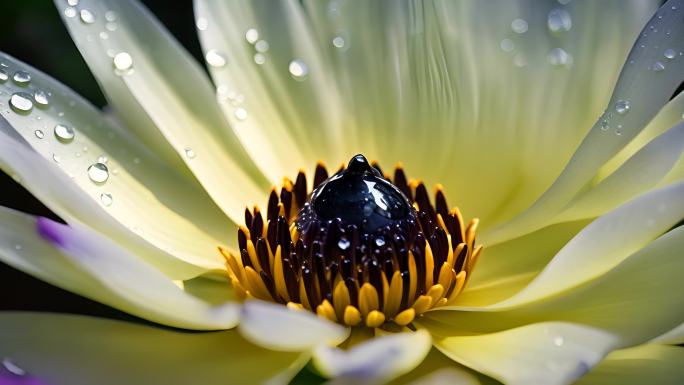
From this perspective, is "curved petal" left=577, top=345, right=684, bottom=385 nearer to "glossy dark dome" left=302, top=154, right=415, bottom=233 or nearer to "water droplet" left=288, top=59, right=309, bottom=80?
"glossy dark dome" left=302, top=154, right=415, bottom=233

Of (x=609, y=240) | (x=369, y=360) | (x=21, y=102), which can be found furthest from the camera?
(x=21, y=102)

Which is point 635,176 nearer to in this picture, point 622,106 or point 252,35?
point 622,106

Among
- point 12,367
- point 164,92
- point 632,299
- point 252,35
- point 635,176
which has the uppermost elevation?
point 252,35

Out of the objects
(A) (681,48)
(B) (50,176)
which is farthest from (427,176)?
(B) (50,176)

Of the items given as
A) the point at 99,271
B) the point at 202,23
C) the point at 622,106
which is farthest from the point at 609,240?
the point at 202,23

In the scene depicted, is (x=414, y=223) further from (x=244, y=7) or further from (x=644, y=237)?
(x=244, y=7)
